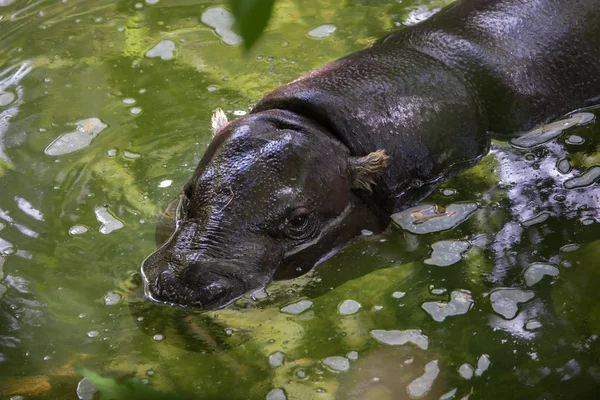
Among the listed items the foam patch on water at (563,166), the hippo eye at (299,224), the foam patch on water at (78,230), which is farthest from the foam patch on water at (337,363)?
the foam patch on water at (563,166)

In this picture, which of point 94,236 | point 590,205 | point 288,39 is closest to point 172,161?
point 94,236

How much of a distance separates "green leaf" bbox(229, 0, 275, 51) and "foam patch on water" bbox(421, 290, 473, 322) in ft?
9.03

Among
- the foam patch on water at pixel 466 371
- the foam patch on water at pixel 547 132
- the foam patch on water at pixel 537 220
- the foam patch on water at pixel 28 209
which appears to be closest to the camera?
the foam patch on water at pixel 466 371

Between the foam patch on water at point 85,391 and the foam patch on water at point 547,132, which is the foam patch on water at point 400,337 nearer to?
the foam patch on water at point 85,391

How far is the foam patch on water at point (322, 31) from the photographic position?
577 cm

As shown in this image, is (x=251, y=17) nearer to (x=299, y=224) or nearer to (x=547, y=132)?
(x=299, y=224)

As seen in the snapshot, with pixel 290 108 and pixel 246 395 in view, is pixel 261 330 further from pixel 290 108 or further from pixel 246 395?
pixel 290 108

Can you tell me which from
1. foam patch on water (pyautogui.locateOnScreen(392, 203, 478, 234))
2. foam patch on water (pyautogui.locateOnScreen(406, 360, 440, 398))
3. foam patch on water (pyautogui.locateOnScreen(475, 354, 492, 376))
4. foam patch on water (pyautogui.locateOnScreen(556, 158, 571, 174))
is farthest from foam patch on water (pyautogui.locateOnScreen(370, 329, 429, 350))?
Result: foam patch on water (pyautogui.locateOnScreen(556, 158, 571, 174))

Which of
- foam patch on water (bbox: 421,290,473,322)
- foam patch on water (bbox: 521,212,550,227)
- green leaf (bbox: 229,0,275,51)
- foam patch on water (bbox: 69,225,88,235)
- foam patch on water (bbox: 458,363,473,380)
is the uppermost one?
green leaf (bbox: 229,0,275,51)

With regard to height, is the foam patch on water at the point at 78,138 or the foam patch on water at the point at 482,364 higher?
the foam patch on water at the point at 78,138

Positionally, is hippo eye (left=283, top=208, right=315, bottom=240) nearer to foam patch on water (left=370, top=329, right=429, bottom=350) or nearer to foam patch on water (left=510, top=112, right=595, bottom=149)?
foam patch on water (left=370, top=329, right=429, bottom=350)

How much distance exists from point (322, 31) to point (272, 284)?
288 centimetres

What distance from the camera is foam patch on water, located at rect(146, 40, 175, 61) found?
5.63 metres

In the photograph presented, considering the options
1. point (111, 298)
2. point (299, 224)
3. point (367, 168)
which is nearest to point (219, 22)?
point (367, 168)
